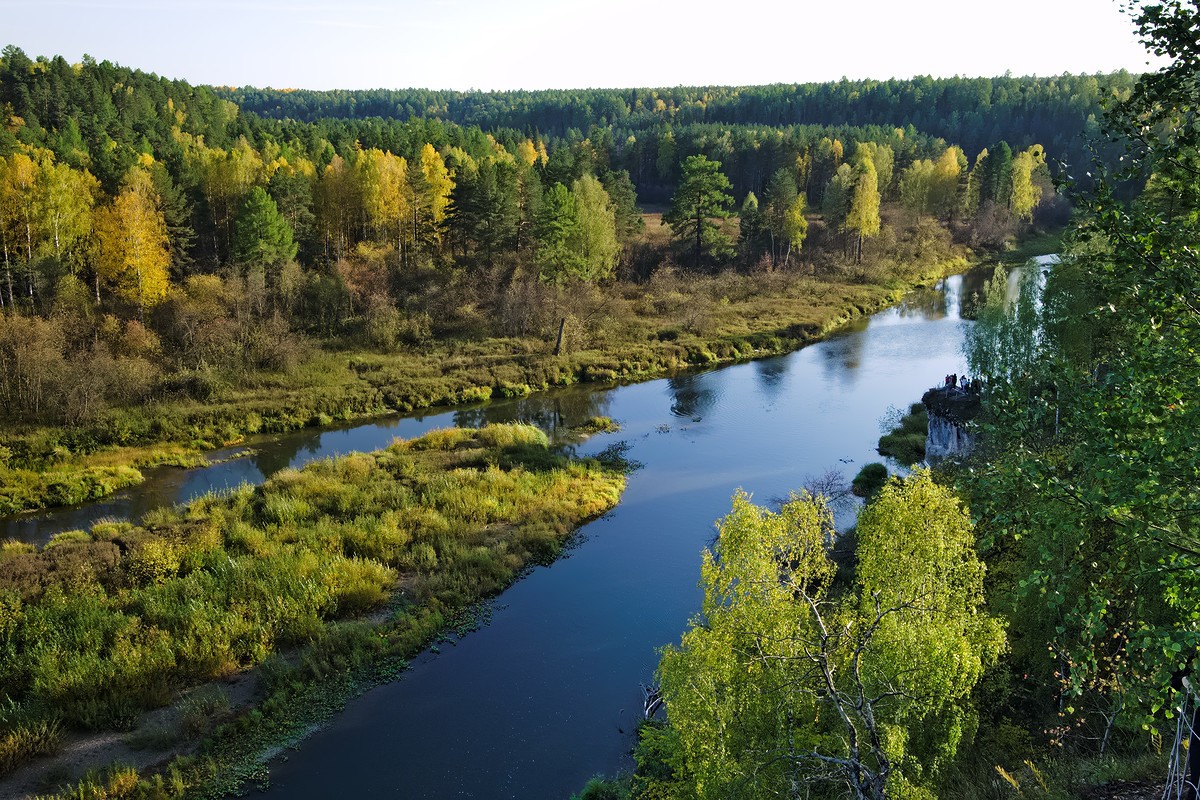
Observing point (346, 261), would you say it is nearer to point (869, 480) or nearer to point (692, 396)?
point (692, 396)

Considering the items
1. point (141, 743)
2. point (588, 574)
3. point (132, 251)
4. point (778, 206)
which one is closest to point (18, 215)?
point (132, 251)

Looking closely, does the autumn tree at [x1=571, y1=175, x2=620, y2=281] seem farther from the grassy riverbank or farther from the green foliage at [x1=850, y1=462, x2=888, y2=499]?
the green foliage at [x1=850, y1=462, x2=888, y2=499]

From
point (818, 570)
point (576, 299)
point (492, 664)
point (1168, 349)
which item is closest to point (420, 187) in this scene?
point (576, 299)

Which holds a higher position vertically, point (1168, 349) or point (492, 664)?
point (1168, 349)

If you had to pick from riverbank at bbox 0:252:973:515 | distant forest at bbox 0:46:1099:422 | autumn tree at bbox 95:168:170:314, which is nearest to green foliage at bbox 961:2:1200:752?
distant forest at bbox 0:46:1099:422

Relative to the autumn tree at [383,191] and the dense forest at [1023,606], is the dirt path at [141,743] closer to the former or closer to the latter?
the dense forest at [1023,606]

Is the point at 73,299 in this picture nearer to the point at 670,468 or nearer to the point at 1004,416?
the point at 670,468
